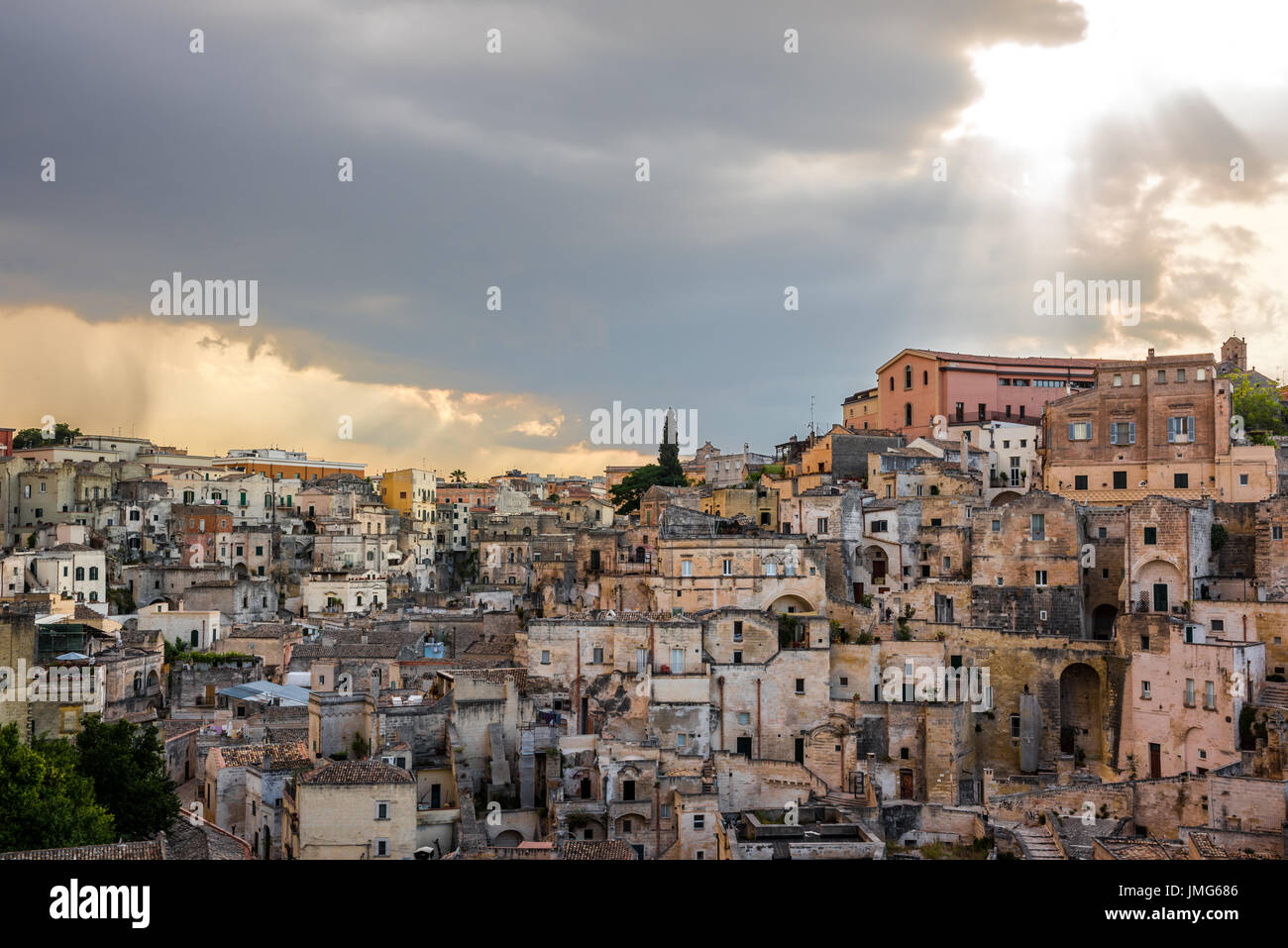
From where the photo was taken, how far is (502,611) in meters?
44.1

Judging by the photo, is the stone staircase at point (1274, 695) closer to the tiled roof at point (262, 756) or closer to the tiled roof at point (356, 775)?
the tiled roof at point (356, 775)

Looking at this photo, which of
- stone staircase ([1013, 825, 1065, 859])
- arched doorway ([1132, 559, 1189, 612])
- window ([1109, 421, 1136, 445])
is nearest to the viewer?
stone staircase ([1013, 825, 1065, 859])

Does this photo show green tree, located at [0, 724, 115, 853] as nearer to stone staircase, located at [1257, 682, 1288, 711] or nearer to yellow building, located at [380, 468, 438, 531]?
stone staircase, located at [1257, 682, 1288, 711]

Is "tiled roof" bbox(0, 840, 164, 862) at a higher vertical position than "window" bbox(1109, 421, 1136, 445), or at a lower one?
lower

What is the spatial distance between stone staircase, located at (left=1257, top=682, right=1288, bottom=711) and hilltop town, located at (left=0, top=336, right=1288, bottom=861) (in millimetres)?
212

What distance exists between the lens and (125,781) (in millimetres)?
26859

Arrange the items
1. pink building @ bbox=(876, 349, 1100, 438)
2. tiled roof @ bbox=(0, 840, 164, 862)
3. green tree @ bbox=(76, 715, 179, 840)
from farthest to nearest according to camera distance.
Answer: pink building @ bbox=(876, 349, 1100, 438), green tree @ bbox=(76, 715, 179, 840), tiled roof @ bbox=(0, 840, 164, 862)

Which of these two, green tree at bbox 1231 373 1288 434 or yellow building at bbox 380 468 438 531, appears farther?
yellow building at bbox 380 468 438 531

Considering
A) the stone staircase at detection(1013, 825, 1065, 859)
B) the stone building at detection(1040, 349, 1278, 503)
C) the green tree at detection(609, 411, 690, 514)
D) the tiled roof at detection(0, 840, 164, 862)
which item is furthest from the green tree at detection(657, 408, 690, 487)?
the tiled roof at detection(0, 840, 164, 862)

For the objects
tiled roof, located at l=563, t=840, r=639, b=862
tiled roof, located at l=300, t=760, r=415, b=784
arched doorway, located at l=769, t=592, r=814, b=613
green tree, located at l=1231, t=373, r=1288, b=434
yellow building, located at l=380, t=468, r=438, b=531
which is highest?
green tree, located at l=1231, t=373, r=1288, b=434

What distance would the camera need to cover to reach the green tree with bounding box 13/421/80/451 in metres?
73.4

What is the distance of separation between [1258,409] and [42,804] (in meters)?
49.1

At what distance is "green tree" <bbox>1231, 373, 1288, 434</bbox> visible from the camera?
48781 millimetres

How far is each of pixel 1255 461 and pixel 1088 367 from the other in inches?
692
